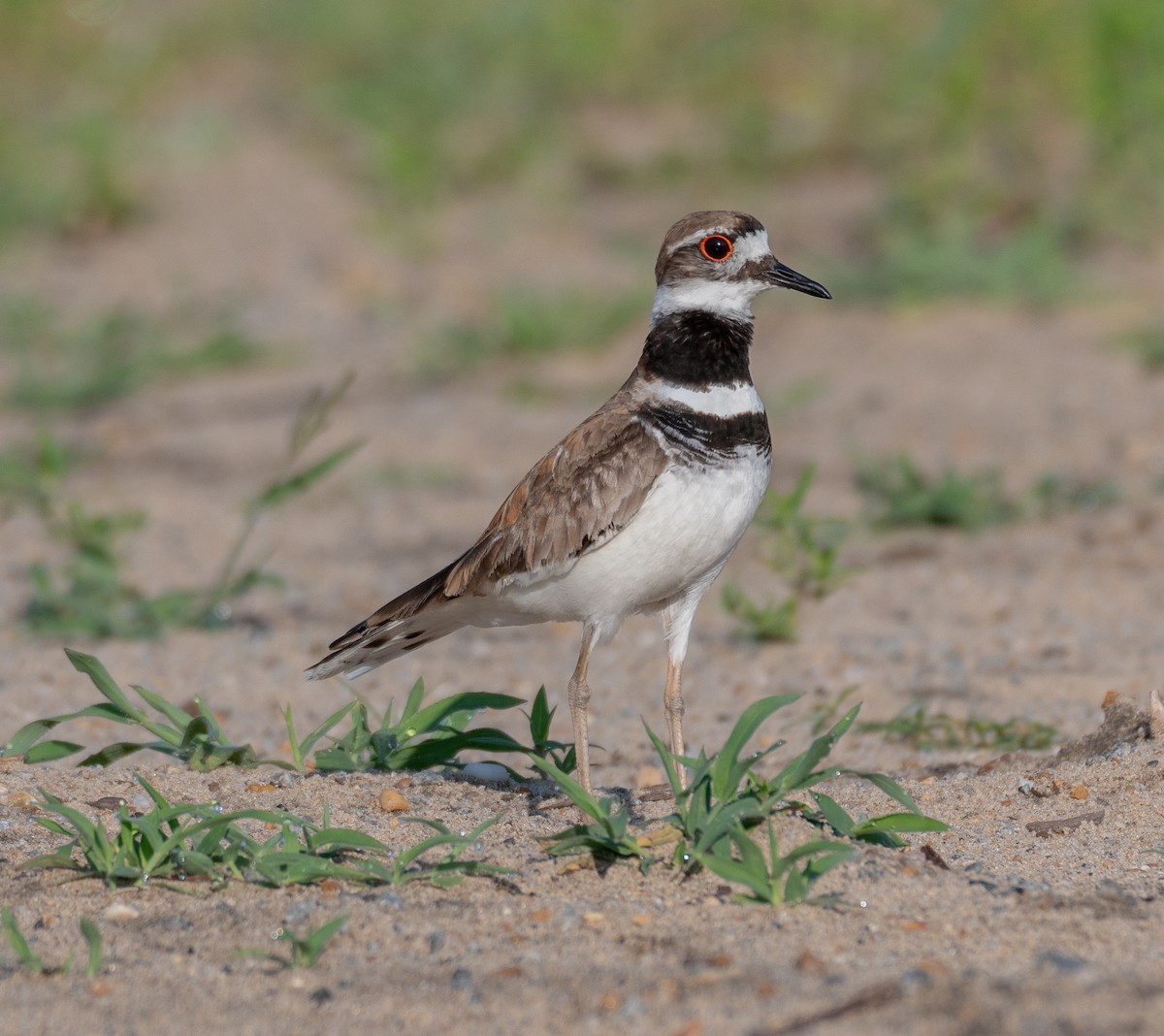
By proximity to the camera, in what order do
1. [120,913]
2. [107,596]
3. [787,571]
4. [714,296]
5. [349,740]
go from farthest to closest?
1. [107,596]
2. [787,571]
3. [714,296]
4. [349,740]
5. [120,913]

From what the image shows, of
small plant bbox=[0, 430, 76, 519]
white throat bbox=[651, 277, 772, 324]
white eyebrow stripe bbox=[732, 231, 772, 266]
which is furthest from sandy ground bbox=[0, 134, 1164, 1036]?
white eyebrow stripe bbox=[732, 231, 772, 266]

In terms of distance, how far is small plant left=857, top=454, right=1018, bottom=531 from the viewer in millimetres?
6906

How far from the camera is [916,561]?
6758 millimetres

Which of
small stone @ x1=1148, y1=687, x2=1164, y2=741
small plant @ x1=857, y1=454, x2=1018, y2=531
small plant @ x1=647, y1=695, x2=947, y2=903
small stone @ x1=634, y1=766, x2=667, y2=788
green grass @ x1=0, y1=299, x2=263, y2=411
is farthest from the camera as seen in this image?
green grass @ x1=0, y1=299, x2=263, y2=411

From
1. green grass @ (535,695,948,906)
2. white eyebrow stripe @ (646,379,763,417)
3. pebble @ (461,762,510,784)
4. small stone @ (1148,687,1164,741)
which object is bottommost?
pebble @ (461,762,510,784)

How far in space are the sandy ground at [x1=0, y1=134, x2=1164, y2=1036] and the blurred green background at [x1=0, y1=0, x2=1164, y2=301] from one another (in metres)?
0.36

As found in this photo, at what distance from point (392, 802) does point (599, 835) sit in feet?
2.21

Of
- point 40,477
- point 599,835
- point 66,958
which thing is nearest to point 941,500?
point 40,477

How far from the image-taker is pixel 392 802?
3.84 m

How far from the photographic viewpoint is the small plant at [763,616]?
560 cm

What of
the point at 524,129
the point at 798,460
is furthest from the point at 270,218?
the point at 798,460

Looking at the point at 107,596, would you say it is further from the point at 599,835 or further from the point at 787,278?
the point at 599,835

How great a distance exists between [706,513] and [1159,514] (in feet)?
11.7

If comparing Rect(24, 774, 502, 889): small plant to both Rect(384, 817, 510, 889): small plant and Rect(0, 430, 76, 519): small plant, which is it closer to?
Rect(384, 817, 510, 889): small plant
